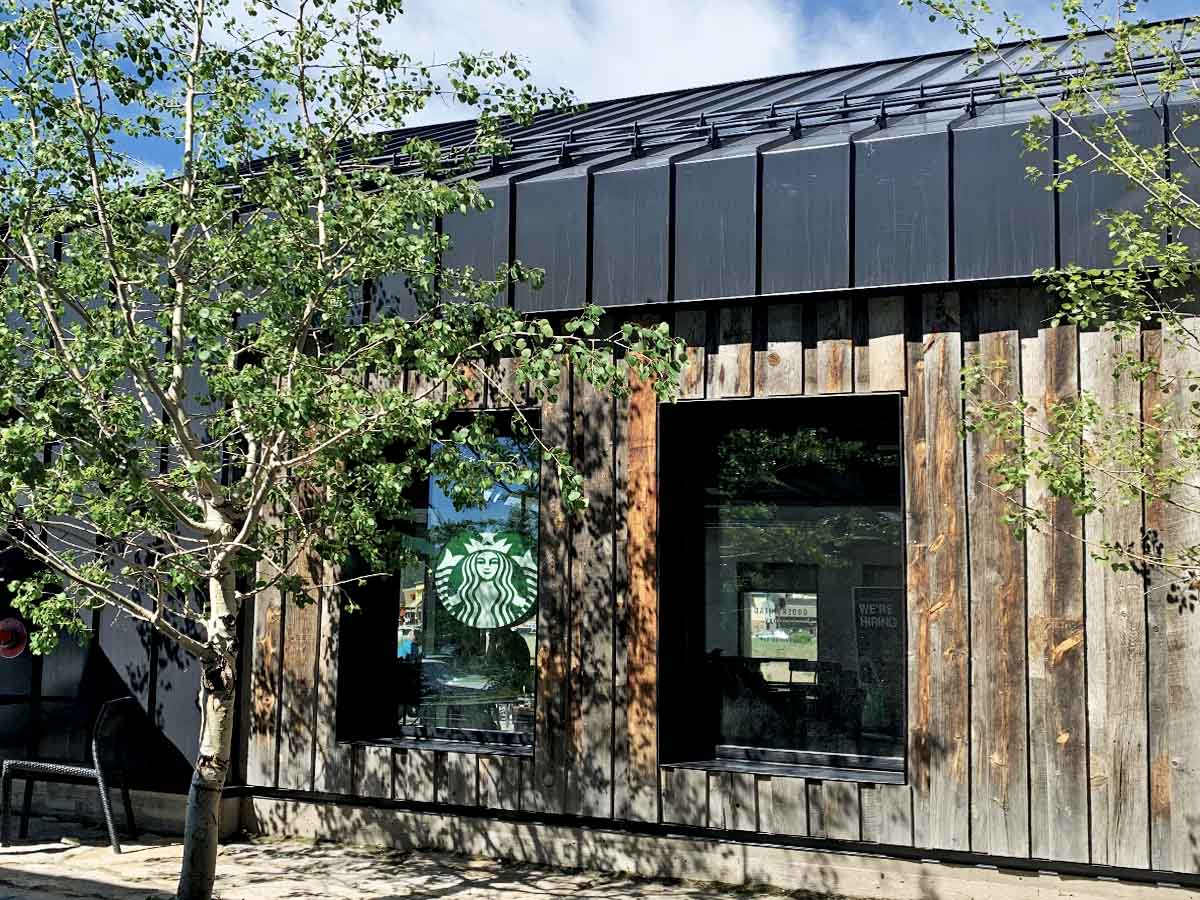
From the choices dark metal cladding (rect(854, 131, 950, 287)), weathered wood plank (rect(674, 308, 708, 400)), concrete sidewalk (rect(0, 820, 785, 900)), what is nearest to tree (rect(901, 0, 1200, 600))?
dark metal cladding (rect(854, 131, 950, 287))

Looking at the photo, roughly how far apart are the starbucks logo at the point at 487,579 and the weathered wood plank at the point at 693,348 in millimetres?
1694

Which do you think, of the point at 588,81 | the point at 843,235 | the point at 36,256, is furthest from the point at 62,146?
the point at 588,81

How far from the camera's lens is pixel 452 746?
8328mm

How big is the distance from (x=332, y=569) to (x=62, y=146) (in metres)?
3.65

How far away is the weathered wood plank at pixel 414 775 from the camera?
8.14 meters

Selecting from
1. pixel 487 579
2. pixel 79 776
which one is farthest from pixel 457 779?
pixel 79 776

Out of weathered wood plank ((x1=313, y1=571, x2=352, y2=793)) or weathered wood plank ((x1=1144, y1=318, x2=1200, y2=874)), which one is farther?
weathered wood plank ((x1=313, y1=571, x2=352, y2=793))

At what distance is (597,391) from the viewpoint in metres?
8.05

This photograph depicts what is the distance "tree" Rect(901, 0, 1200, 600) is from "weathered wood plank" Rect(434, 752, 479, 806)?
13.1 feet

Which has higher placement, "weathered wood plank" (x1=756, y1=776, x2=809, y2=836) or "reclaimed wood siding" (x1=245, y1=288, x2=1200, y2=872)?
"reclaimed wood siding" (x1=245, y1=288, x2=1200, y2=872)

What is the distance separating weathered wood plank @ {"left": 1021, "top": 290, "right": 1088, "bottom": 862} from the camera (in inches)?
256

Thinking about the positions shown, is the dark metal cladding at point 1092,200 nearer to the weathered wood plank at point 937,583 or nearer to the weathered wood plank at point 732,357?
the weathered wood plank at point 937,583

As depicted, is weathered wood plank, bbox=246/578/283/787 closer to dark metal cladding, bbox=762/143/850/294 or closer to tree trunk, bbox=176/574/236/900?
tree trunk, bbox=176/574/236/900

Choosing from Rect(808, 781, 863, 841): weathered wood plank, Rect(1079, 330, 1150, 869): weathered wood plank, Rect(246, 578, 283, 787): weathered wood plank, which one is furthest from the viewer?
Rect(246, 578, 283, 787): weathered wood plank
